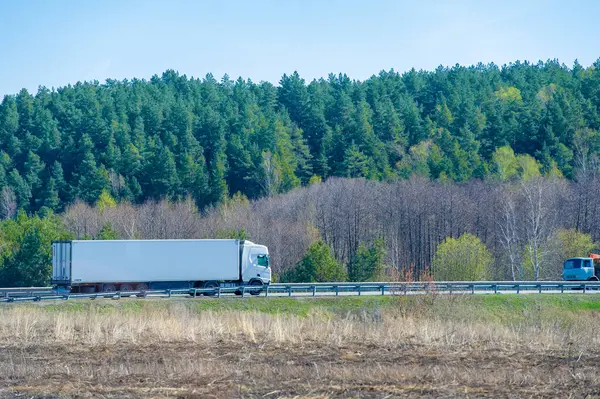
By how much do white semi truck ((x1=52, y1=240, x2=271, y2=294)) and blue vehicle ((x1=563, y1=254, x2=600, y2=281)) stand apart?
20.9 m

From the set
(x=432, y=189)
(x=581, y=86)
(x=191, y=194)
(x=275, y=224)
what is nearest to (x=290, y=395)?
(x=275, y=224)

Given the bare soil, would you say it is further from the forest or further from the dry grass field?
the forest

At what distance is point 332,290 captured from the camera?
40312 mm

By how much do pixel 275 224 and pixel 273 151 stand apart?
31309 mm

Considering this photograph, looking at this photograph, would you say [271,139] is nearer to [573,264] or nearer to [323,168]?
[323,168]

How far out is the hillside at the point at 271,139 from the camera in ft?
318

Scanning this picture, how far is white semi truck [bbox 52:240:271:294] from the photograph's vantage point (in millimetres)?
41938

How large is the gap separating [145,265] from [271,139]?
66.3 meters

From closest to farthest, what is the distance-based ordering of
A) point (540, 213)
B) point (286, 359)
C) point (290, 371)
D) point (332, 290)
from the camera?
1. point (290, 371)
2. point (286, 359)
3. point (332, 290)
4. point (540, 213)

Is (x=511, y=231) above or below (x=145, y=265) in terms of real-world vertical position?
above

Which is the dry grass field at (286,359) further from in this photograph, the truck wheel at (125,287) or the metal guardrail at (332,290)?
the truck wheel at (125,287)

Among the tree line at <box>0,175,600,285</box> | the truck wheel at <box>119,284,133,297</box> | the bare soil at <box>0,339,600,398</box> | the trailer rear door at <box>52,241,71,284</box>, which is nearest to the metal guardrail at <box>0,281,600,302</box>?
the trailer rear door at <box>52,241,71,284</box>

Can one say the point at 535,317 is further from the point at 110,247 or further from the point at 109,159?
the point at 109,159

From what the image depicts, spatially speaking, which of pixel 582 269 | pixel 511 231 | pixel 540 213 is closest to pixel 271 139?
pixel 511 231
